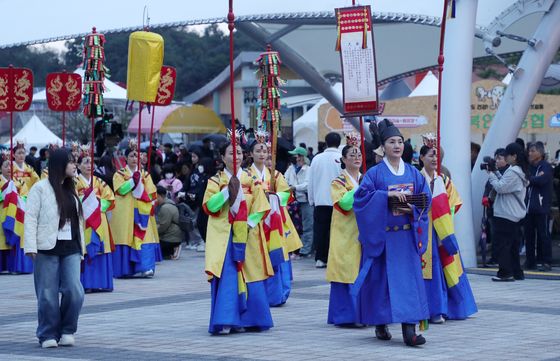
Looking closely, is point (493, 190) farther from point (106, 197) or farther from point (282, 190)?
point (106, 197)

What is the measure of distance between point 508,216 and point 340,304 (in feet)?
13.2

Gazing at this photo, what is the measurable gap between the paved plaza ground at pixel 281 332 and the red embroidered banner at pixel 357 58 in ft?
6.68

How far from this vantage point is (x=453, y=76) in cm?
1522

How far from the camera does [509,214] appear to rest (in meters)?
13.4

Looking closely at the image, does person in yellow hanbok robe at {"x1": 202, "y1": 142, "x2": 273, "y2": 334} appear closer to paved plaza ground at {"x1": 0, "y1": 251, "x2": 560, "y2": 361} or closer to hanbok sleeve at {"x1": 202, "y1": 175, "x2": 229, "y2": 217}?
hanbok sleeve at {"x1": 202, "y1": 175, "x2": 229, "y2": 217}

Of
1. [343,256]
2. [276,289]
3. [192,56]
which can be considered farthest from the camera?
[192,56]

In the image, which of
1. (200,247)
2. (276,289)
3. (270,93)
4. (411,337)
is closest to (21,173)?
(200,247)

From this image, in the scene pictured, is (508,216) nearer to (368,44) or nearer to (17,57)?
(368,44)

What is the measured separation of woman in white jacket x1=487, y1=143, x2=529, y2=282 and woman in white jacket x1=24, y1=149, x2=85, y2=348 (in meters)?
6.03

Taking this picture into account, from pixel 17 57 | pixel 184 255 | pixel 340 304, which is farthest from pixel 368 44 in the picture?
pixel 17 57

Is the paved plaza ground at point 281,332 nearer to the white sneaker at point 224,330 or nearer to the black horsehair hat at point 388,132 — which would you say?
the white sneaker at point 224,330

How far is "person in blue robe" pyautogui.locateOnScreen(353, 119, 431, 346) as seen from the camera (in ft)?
29.1

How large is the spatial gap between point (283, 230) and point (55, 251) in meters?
3.37

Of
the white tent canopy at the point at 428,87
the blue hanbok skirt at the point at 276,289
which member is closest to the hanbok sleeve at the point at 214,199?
the blue hanbok skirt at the point at 276,289
